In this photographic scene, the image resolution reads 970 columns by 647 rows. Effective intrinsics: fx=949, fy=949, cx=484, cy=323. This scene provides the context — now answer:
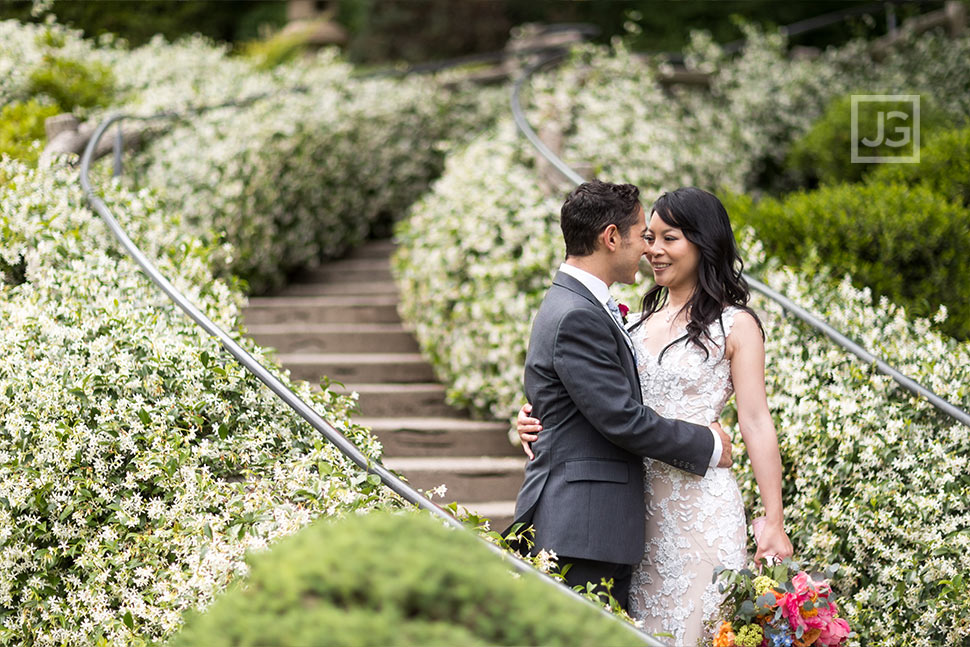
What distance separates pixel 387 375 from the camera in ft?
20.4

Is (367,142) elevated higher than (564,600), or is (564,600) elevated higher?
(367,142)

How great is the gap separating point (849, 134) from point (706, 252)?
5720 millimetres

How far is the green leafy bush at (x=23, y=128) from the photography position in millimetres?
5941

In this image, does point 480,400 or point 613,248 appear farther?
point 480,400

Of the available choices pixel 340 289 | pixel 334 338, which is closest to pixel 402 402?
pixel 334 338

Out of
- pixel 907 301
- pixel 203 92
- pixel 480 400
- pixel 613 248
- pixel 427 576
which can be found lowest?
pixel 480 400

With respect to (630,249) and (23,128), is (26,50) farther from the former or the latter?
(630,249)

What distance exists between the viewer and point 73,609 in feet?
10.3

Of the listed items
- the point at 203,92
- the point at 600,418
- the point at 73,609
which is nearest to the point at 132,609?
the point at 73,609

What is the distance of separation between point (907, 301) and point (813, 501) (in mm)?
2316

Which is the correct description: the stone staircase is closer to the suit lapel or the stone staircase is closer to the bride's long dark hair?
the suit lapel

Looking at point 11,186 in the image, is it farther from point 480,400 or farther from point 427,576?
point 427,576

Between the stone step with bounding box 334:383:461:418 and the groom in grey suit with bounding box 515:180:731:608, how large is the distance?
280 centimetres

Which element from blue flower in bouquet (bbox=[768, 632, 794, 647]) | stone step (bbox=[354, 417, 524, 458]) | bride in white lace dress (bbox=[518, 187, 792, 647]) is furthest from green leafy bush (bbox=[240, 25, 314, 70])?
blue flower in bouquet (bbox=[768, 632, 794, 647])
